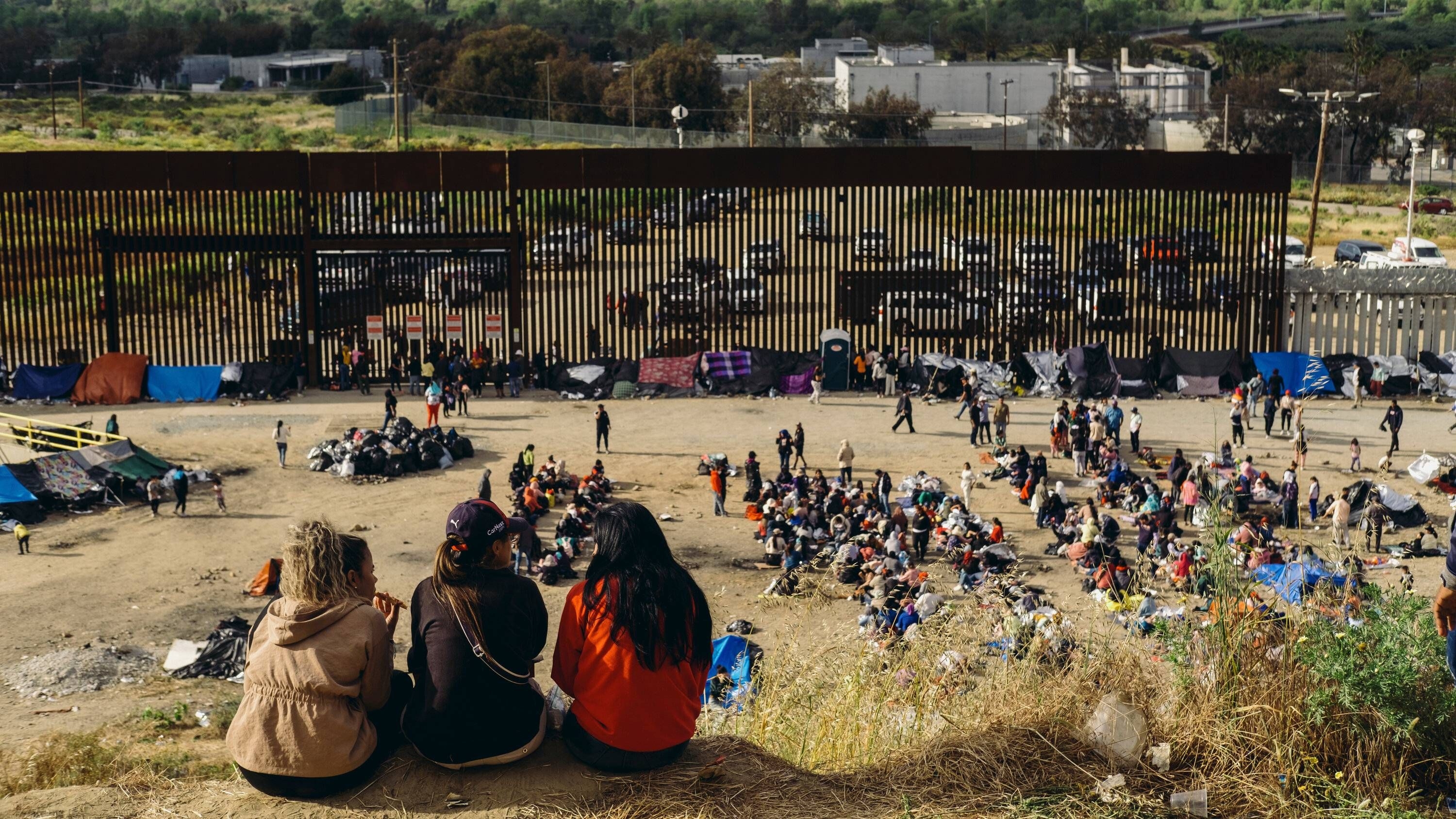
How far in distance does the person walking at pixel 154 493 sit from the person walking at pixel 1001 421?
15.6 m

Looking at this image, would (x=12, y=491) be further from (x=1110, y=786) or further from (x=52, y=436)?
(x=1110, y=786)

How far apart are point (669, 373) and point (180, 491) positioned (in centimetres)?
1255

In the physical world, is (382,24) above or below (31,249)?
above

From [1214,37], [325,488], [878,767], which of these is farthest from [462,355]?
[1214,37]

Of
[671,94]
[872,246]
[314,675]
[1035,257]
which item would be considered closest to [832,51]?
[671,94]

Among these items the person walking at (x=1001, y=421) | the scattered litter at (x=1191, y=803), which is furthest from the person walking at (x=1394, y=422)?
the scattered litter at (x=1191, y=803)

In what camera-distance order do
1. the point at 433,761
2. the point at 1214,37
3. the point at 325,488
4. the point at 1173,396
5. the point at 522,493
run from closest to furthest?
1. the point at 433,761
2. the point at 522,493
3. the point at 325,488
4. the point at 1173,396
5. the point at 1214,37

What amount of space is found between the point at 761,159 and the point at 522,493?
13.6 metres

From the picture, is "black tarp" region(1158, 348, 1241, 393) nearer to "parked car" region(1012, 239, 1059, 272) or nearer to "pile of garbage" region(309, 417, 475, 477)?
"parked car" region(1012, 239, 1059, 272)

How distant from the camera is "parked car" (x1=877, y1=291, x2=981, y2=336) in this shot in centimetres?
3666

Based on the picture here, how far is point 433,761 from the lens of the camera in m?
6.90

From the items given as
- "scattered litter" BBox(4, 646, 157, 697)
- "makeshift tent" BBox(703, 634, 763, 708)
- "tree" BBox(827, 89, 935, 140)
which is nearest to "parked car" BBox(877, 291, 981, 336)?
"makeshift tent" BBox(703, 634, 763, 708)

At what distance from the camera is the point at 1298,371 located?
35.2 metres

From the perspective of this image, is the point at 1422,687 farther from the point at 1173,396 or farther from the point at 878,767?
the point at 1173,396
